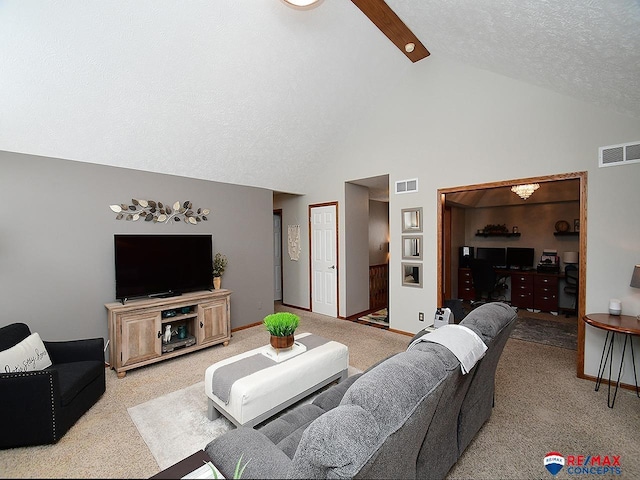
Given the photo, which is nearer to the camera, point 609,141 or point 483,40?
point 483,40

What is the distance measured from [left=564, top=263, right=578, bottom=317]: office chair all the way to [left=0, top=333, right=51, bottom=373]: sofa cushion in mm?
7175

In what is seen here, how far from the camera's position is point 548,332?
172 inches

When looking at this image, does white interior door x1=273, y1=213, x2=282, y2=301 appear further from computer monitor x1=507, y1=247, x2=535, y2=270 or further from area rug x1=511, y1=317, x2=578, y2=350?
computer monitor x1=507, y1=247, x2=535, y2=270

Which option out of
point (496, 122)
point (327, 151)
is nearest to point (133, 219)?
point (327, 151)

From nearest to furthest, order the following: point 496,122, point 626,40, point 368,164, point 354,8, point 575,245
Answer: point 626,40, point 354,8, point 496,122, point 368,164, point 575,245

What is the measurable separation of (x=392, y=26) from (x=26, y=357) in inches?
187

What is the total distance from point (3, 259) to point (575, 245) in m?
8.44

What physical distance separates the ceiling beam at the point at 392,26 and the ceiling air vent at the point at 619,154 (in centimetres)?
238

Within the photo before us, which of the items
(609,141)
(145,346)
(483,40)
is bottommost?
(145,346)

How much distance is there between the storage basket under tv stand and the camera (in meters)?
3.12

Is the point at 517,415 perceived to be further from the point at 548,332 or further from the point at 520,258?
the point at 520,258

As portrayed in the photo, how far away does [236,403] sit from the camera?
2.11 metres

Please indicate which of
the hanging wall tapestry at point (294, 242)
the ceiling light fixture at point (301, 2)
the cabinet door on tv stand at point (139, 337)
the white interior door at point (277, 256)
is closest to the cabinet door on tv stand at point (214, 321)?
the cabinet door on tv stand at point (139, 337)

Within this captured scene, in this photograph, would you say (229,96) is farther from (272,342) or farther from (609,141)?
(609,141)
